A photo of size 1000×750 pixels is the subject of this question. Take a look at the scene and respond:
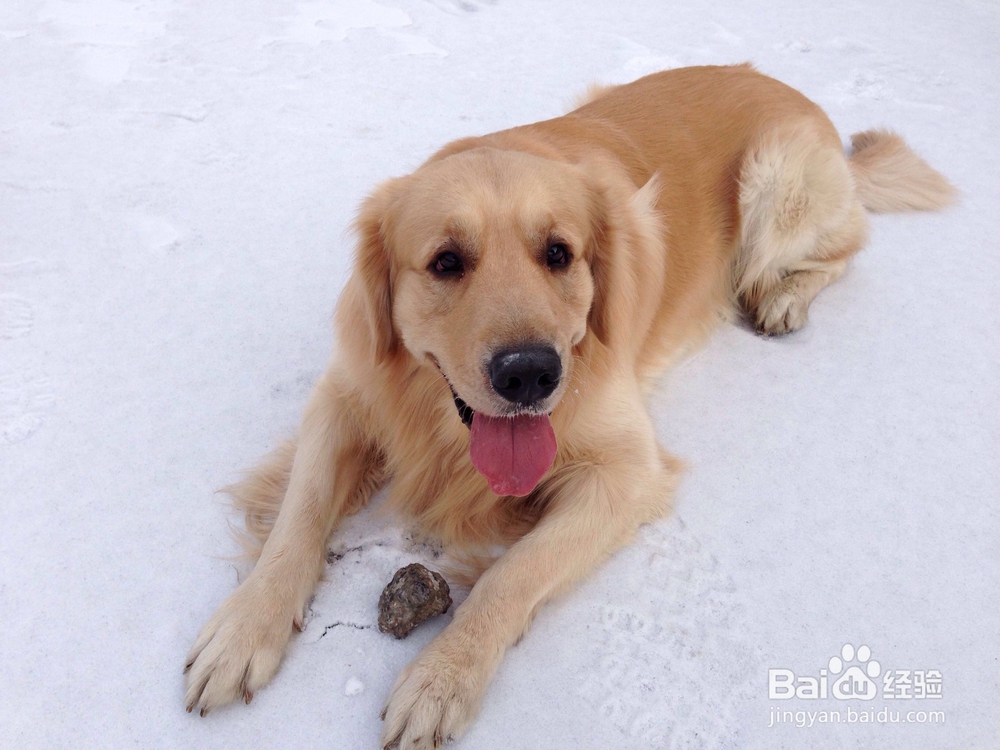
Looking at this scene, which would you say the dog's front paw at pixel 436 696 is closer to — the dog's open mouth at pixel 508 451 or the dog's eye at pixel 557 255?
the dog's open mouth at pixel 508 451

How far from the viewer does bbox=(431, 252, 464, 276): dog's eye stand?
206cm

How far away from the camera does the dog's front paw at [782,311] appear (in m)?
3.22

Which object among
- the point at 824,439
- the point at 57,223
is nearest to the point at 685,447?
the point at 824,439

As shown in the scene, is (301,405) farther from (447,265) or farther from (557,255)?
(557,255)

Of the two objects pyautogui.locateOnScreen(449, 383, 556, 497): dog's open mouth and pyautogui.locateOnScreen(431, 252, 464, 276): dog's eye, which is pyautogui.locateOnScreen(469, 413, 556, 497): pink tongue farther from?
pyautogui.locateOnScreen(431, 252, 464, 276): dog's eye

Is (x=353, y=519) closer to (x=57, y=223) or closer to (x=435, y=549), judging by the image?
(x=435, y=549)

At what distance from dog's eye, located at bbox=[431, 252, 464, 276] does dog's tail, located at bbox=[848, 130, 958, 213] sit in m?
2.77

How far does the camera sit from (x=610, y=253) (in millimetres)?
2346

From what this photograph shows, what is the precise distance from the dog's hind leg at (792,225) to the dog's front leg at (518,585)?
128cm

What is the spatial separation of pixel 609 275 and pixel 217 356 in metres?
1.62

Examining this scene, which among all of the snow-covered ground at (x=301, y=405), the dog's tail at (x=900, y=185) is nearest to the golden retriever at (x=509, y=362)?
the snow-covered ground at (x=301, y=405)

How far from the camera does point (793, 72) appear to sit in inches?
206

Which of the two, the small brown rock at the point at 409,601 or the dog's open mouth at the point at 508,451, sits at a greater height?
the dog's open mouth at the point at 508,451

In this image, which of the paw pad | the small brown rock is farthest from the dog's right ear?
the paw pad
